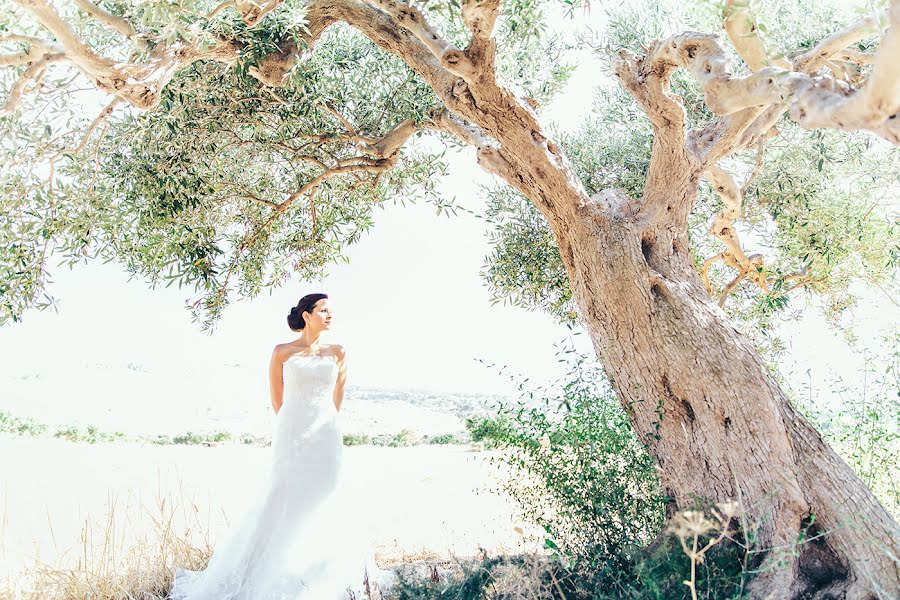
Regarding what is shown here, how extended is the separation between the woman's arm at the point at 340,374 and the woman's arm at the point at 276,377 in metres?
0.52

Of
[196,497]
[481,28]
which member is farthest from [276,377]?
[481,28]

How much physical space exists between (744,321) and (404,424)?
18.3 metres

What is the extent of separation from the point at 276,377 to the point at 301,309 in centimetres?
73

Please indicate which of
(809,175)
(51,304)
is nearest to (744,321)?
(809,175)

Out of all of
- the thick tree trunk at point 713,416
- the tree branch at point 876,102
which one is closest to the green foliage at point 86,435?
the thick tree trunk at point 713,416

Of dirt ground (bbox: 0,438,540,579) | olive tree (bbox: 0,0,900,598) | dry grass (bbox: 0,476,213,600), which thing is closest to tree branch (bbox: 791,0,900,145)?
olive tree (bbox: 0,0,900,598)

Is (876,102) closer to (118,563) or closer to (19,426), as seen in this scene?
(118,563)

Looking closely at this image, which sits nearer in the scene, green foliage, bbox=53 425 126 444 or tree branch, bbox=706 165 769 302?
tree branch, bbox=706 165 769 302

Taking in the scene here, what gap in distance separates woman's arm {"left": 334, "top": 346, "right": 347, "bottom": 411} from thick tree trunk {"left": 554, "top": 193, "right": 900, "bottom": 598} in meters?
2.34

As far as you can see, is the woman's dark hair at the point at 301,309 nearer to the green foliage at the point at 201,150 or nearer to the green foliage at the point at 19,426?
the green foliage at the point at 201,150

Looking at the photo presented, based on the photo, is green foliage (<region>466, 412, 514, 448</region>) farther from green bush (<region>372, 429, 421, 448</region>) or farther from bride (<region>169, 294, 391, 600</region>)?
green bush (<region>372, 429, 421, 448</region>)

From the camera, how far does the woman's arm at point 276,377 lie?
6.06m

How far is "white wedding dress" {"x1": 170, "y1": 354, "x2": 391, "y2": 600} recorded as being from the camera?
522 cm

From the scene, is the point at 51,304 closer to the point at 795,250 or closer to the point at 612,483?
the point at 612,483
